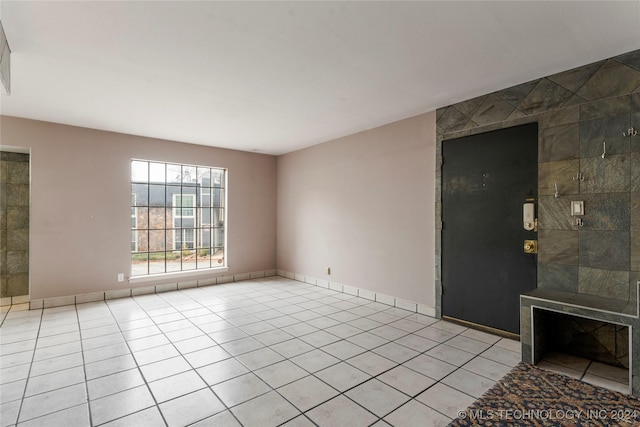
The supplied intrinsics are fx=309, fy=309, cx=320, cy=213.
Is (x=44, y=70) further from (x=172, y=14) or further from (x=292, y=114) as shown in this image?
(x=292, y=114)

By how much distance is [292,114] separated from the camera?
4.09 metres

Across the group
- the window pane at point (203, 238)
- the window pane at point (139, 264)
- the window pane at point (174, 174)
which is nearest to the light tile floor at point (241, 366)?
the window pane at point (139, 264)

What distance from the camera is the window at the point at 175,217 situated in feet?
17.3

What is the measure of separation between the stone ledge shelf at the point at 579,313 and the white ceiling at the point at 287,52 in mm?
2029

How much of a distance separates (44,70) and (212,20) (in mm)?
1935

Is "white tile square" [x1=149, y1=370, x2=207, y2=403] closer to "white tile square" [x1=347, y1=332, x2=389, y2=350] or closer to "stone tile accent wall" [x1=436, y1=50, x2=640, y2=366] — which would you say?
"white tile square" [x1=347, y1=332, x2=389, y2=350]

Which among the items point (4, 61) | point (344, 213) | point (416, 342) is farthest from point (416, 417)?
→ point (4, 61)

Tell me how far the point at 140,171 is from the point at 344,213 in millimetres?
3564

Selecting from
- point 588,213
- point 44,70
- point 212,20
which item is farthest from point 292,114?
point 588,213

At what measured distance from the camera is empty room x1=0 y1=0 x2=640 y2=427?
2.13 meters

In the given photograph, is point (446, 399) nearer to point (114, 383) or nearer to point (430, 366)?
point (430, 366)

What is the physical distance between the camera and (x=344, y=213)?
5.20 metres

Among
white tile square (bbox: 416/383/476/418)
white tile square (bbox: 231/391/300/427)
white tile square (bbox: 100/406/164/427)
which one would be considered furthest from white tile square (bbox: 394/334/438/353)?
white tile square (bbox: 100/406/164/427)

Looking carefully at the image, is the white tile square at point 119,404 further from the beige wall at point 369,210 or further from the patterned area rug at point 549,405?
the beige wall at point 369,210
